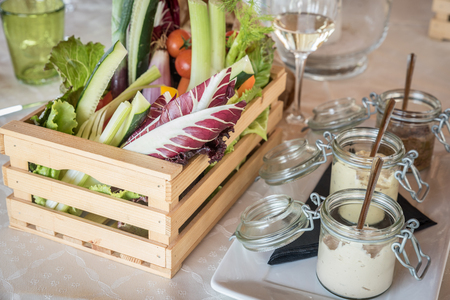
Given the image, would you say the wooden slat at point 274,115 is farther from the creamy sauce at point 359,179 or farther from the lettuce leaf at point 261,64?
the creamy sauce at point 359,179

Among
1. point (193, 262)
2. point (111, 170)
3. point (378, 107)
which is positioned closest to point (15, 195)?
point (111, 170)

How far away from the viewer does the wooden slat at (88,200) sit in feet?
2.50

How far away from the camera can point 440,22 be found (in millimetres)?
1739

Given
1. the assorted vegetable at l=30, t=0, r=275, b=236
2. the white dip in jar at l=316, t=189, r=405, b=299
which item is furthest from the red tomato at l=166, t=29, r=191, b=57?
the white dip in jar at l=316, t=189, r=405, b=299

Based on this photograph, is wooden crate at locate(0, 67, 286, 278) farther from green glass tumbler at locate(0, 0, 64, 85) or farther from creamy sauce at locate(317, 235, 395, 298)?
green glass tumbler at locate(0, 0, 64, 85)

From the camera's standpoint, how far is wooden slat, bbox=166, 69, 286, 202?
733 millimetres

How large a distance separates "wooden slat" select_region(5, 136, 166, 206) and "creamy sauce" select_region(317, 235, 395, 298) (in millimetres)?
265

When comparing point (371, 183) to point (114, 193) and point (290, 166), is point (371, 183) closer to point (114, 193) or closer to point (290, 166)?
point (290, 166)

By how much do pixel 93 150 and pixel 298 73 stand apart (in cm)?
64

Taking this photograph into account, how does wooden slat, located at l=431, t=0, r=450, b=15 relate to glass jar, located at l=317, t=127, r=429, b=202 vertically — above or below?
above

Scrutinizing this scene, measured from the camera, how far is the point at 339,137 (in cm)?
91

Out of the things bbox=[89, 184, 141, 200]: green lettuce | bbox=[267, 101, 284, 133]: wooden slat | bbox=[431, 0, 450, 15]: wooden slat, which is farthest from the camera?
bbox=[431, 0, 450, 15]: wooden slat

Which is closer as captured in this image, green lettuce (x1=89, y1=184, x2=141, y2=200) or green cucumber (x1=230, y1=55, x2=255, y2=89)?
green lettuce (x1=89, y1=184, x2=141, y2=200)

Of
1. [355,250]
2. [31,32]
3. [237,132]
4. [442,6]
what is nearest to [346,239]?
[355,250]
